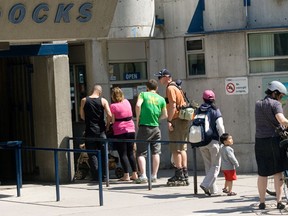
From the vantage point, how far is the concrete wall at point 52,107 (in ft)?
53.4

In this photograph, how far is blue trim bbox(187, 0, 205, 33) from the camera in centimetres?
1755

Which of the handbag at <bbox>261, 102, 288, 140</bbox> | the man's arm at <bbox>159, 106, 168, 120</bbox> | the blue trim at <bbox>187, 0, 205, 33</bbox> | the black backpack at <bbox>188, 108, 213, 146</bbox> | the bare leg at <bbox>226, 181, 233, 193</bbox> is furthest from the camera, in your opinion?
the blue trim at <bbox>187, 0, 205, 33</bbox>

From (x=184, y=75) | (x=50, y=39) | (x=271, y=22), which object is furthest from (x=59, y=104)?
(x=271, y=22)

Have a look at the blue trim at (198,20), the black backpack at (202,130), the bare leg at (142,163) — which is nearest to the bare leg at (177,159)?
the bare leg at (142,163)

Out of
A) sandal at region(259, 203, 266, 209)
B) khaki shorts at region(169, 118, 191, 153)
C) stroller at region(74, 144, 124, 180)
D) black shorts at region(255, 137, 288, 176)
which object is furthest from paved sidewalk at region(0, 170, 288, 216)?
khaki shorts at region(169, 118, 191, 153)

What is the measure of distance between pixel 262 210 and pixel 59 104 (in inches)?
207

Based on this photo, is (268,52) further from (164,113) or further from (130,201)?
(130,201)

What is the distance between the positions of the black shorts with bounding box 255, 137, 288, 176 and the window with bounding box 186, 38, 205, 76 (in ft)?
18.7

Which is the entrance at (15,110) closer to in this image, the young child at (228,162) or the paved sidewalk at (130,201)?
the paved sidewalk at (130,201)

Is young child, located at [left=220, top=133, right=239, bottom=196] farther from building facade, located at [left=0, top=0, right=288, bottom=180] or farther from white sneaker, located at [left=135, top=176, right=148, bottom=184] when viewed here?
building facade, located at [left=0, top=0, right=288, bottom=180]

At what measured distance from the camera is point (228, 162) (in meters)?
14.1

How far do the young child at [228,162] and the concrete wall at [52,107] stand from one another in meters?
3.56

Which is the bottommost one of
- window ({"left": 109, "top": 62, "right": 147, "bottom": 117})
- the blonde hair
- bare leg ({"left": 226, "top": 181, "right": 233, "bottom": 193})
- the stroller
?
bare leg ({"left": 226, "top": 181, "right": 233, "bottom": 193})

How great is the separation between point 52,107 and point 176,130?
2.47 m
